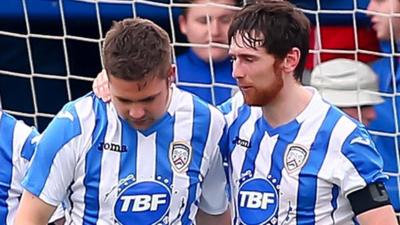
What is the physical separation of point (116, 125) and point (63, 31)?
1691 millimetres

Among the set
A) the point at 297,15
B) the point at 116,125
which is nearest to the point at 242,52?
the point at 297,15

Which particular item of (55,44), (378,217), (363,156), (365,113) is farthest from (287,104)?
(55,44)

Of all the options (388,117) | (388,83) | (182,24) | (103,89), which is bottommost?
(103,89)

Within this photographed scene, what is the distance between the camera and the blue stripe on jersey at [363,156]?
102 inches

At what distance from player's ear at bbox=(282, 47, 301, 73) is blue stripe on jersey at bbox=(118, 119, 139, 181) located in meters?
0.36

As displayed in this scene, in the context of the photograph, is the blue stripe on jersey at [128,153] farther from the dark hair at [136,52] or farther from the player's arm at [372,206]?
the player's arm at [372,206]

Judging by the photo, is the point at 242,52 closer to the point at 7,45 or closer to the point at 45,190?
the point at 45,190

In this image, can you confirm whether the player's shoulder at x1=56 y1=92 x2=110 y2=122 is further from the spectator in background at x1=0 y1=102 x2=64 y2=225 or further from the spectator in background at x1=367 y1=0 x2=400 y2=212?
the spectator in background at x1=367 y1=0 x2=400 y2=212

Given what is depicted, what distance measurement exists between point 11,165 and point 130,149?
0.42 m

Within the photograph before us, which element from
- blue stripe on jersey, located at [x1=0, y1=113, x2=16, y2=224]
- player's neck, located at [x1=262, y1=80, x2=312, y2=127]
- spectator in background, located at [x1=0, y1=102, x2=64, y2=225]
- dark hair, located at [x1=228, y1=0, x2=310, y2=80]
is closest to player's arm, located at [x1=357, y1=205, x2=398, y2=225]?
player's neck, located at [x1=262, y1=80, x2=312, y2=127]

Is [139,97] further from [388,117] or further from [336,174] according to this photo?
[388,117]

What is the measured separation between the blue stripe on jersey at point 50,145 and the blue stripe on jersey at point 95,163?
0.16ft

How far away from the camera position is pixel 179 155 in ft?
8.94

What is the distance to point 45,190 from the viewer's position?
2650 mm
